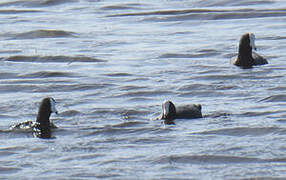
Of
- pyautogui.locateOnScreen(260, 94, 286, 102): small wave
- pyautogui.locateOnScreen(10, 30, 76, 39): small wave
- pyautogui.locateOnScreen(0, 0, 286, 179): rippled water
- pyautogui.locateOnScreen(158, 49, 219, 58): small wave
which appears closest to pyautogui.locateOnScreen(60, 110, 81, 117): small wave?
pyautogui.locateOnScreen(0, 0, 286, 179): rippled water

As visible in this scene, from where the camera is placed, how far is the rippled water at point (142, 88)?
38.8 feet

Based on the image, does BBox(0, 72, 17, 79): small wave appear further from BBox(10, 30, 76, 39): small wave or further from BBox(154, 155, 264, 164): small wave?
BBox(154, 155, 264, 164): small wave

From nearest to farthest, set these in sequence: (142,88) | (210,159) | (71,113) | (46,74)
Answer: (210,159)
(71,113)
(142,88)
(46,74)

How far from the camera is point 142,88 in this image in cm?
1717

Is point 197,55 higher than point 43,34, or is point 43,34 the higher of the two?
point 43,34

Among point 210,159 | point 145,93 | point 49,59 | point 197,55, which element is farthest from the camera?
point 49,59

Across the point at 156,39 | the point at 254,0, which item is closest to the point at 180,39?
the point at 156,39

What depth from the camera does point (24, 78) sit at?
18.8 metres

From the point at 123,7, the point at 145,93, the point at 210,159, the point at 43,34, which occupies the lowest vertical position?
the point at 210,159

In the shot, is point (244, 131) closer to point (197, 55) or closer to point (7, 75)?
point (7, 75)

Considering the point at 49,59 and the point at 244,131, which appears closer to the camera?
the point at 244,131

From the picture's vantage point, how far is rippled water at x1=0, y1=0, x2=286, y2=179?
11.8 m

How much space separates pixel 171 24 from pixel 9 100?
422 inches

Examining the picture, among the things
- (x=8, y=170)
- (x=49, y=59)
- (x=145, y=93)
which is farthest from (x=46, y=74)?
(x=8, y=170)
